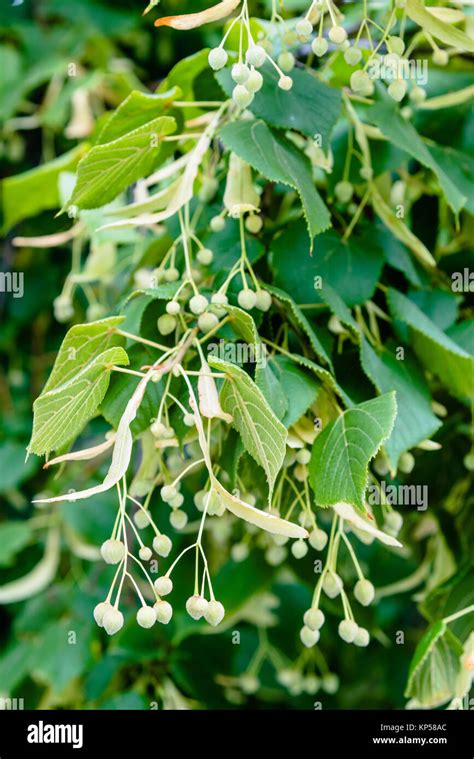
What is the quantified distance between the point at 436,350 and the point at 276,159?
0.20 metres

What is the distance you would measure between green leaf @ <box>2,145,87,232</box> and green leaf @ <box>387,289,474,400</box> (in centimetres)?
48

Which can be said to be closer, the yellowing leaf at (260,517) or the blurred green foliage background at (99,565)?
the yellowing leaf at (260,517)

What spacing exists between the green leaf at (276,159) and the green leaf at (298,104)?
0.01 meters

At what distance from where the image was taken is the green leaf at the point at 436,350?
0.65 m

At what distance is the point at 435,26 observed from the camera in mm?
592

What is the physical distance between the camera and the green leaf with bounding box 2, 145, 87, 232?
1.00 metres

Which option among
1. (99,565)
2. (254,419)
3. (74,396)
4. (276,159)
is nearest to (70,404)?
(74,396)

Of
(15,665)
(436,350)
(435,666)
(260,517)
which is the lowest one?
(15,665)

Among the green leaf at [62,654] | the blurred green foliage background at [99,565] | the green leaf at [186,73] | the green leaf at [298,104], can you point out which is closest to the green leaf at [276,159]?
the green leaf at [298,104]

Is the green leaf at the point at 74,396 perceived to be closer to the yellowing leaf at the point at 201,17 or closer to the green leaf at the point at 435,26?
the yellowing leaf at the point at 201,17

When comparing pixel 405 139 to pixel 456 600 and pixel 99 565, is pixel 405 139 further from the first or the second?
pixel 99 565
